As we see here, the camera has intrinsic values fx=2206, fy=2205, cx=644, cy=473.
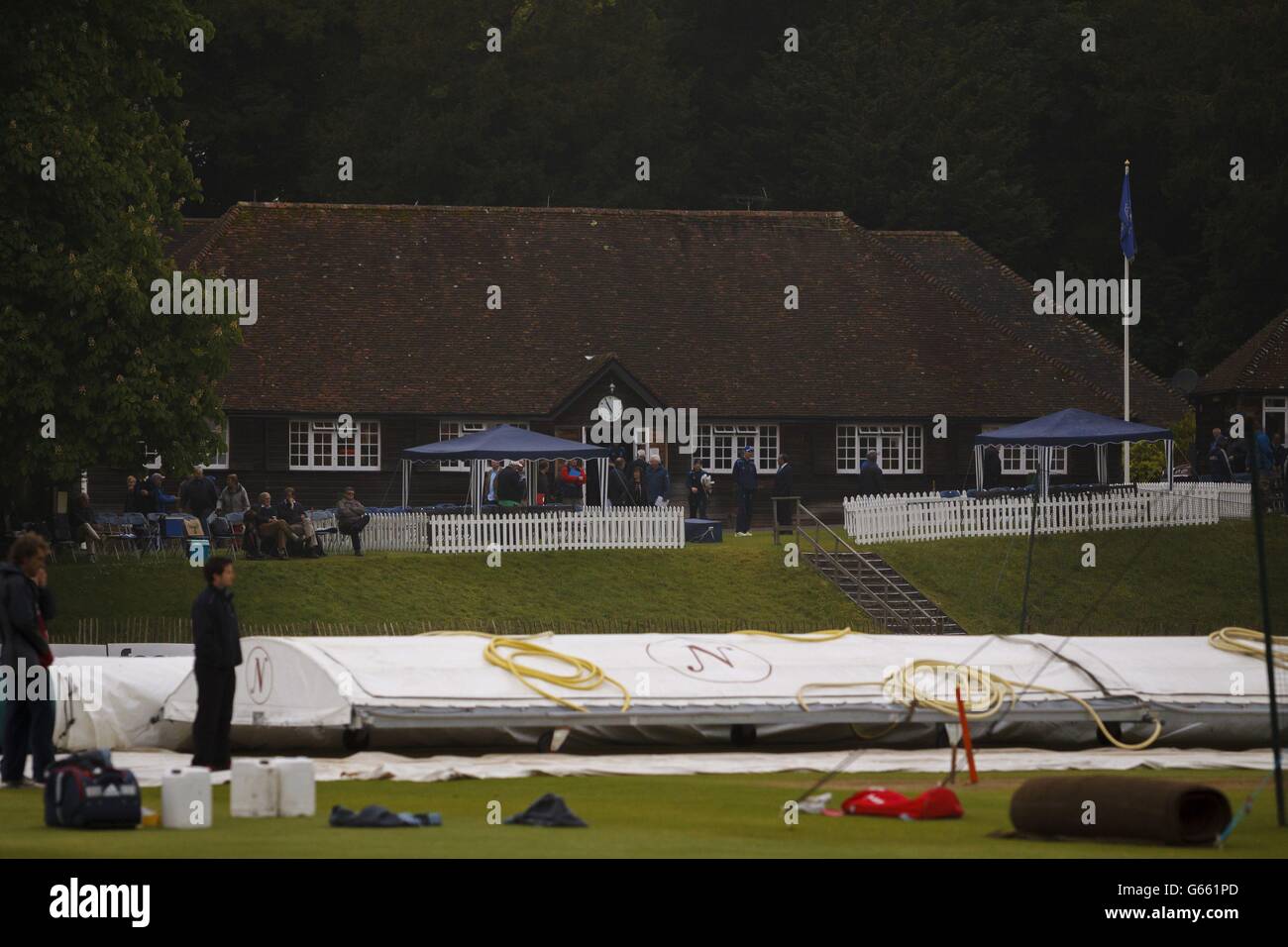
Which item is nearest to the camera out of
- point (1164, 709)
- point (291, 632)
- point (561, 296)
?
point (1164, 709)

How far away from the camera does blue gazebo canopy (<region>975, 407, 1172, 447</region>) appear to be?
1793 inches

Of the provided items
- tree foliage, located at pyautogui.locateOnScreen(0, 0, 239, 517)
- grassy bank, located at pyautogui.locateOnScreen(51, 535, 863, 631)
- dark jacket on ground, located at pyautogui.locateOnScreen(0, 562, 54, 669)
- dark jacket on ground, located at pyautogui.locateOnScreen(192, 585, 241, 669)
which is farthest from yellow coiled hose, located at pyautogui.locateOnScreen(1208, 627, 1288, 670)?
tree foliage, located at pyautogui.locateOnScreen(0, 0, 239, 517)

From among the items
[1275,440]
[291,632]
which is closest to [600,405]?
[1275,440]

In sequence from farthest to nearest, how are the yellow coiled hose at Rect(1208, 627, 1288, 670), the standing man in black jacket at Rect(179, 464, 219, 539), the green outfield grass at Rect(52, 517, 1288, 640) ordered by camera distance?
1. the standing man in black jacket at Rect(179, 464, 219, 539)
2. the green outfield grass at Rect(52, 517, 1288, 640)
3. the yellow coiled hose at Rect(1208, 627, 1288, 670)

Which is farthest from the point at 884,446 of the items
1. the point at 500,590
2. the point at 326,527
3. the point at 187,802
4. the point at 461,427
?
the point at 187,802

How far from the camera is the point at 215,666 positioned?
19.3 meters

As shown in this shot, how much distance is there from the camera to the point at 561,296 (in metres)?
58.7

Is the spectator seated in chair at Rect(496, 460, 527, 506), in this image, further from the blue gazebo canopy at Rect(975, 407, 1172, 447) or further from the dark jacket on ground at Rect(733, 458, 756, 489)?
the blue gazebo canopy at Rect(975, 407, 1172, 447)

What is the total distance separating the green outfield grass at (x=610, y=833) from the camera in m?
13.7

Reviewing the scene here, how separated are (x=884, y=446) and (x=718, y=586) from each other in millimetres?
16937

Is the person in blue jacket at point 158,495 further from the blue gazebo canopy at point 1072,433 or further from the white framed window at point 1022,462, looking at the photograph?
the white framed window at point 1022,462

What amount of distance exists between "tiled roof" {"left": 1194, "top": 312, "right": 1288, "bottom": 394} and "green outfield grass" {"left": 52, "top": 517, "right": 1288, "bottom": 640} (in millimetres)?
24815
